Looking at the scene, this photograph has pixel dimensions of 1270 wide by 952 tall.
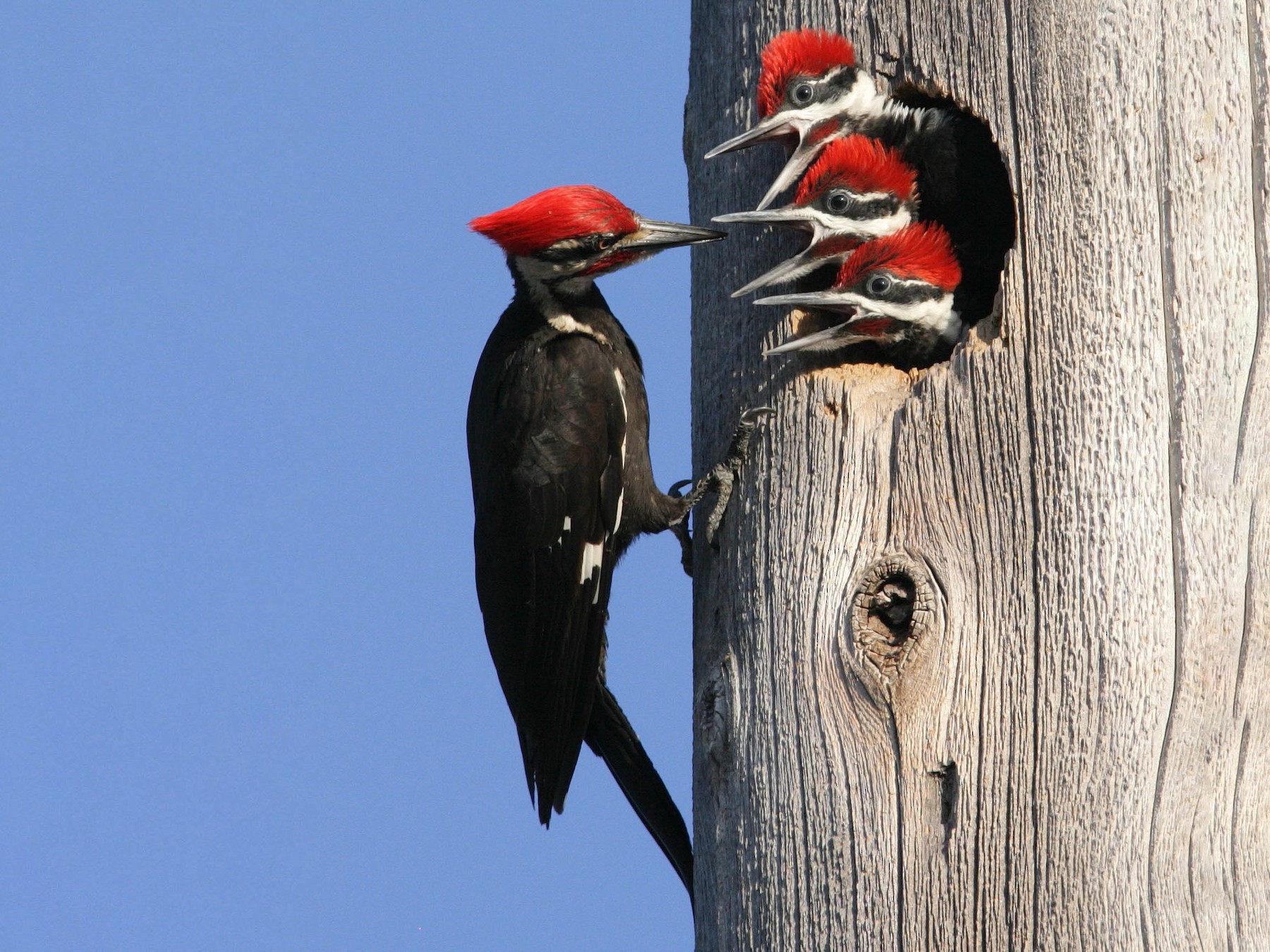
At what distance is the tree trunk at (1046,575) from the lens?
6.47ft

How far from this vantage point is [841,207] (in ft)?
8.60

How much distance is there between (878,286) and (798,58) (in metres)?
0.45

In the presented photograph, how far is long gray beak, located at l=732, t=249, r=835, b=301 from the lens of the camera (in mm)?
2504

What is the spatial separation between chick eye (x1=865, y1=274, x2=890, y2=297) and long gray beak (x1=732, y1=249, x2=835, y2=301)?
0.29 ft

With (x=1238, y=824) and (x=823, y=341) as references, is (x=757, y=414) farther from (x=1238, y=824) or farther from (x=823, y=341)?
(x=1238, y=824)

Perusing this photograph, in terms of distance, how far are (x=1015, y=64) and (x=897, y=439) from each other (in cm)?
66

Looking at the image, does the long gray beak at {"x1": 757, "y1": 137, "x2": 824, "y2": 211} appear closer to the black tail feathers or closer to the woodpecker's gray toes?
the woodpecker's gray toes

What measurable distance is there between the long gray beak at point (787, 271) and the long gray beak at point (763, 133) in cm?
22

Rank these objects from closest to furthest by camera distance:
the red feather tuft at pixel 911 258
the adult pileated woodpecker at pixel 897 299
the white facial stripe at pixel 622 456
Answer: the adult pileated woodpecker at pixel 897 299
the red feather tuft at pixel 911 258
the white facial stripe at pixel 622 456

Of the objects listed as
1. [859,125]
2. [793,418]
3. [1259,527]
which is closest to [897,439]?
[793,418]

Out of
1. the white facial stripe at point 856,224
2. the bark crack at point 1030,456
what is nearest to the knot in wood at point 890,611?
the bark crack at point 1030,456

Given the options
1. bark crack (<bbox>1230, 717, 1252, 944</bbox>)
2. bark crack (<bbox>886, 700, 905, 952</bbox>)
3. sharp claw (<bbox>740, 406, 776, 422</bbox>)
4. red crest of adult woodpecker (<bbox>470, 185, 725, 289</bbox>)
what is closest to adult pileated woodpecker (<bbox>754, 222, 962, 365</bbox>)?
sharp claw (<bbox>740, 406, 776, 422</bbox>)

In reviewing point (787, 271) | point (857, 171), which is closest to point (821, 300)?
point (787, 271)

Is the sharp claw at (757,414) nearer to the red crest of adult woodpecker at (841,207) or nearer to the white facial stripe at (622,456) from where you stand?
the red crest of adult woodpecker at (841,207)
